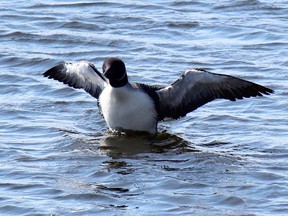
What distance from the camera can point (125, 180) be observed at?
11031 millimetres

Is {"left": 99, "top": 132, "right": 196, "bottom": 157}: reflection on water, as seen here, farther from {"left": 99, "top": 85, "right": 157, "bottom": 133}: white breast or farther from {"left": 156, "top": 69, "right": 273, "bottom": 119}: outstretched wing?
{"left": 156, "top": 69, "right": 273, "bottom": 119}: outstretched wing

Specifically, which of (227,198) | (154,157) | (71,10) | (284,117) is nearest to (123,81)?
(154,157)

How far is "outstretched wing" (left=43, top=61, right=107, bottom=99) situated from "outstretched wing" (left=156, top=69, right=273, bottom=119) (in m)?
0.86

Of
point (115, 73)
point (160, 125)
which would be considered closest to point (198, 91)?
point (160, 125)

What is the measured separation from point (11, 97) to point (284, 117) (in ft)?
12.0

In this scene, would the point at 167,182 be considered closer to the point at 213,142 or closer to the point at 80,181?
the point at 80,181

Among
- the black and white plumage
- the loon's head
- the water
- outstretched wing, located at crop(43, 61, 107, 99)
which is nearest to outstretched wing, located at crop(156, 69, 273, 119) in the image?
the black and white plumage

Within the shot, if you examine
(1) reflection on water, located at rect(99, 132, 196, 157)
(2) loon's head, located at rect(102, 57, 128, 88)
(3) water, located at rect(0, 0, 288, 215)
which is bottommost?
(1) reflection on water, located at rect(99, 132, 196, 157)

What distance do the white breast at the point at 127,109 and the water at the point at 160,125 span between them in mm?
195

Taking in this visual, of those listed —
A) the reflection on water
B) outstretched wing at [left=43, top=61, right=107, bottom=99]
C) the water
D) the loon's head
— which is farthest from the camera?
outstretched wing at [left=43, top=61, right=107, bottom=99]

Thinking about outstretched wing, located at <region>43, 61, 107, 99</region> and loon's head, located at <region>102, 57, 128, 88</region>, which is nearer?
loon's head, located at <region>102, 57, 128, 88</region>

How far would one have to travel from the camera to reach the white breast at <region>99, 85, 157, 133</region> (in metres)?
12.8

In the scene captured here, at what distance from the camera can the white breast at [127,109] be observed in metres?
12.8

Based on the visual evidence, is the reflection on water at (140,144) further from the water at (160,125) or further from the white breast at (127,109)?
the white breast at (127,109)
